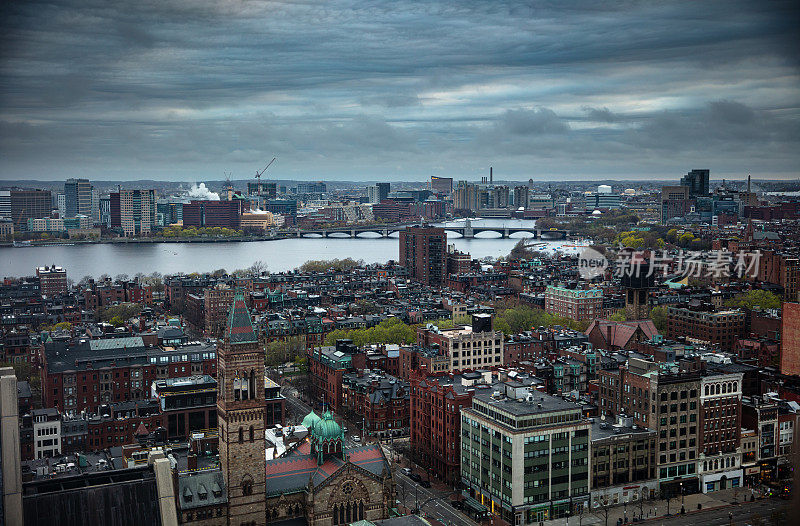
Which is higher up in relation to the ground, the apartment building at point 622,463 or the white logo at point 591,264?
the white logo at point 591,264

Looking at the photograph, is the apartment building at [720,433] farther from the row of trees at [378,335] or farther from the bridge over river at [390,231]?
the bridge over river at [390,231]

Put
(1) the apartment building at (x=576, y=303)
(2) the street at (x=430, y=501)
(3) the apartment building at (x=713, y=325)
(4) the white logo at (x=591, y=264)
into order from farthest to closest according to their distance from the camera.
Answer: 1. (4) the white logo at (x=591, y=264)
2. (1) the apartment building at (x=576, y=303)
3. (3) the apartment building at (x=713, y=325)
4. (2) the street at (x=430, y=501)

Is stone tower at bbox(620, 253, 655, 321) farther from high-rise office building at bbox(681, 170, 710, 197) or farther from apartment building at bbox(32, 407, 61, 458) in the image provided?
high-rise office building at bbox(681, 170, 710, 197)

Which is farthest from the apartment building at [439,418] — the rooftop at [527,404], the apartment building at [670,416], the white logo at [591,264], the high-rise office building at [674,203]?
the high-rise office building at [674,203]

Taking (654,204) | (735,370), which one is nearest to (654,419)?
(735,370)

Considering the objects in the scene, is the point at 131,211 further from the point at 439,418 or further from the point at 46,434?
the point at 439,418
